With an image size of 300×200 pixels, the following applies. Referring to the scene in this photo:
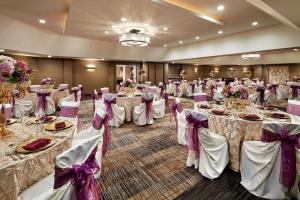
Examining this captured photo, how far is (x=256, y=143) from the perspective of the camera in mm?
2365

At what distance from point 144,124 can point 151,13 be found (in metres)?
3.49

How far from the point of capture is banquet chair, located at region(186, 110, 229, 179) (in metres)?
2.63

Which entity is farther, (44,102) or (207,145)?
(44,102)

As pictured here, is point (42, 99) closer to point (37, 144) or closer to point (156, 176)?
point (37, 144)

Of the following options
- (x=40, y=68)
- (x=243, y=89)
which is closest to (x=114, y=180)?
(x=243, y=89)

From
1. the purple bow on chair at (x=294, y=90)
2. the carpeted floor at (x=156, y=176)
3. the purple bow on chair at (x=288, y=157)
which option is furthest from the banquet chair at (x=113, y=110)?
the purple bow on chair at (x=294, y=90)

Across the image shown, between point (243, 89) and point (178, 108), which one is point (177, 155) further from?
point (243, 89)

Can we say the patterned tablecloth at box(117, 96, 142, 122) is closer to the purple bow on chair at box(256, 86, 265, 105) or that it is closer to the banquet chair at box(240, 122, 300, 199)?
the banquet chair at box(240, 122, 300, 199)

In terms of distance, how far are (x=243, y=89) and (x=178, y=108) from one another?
1310 millimetres

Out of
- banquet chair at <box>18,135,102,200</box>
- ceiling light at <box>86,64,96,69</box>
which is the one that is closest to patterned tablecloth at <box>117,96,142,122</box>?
banquet chair at <box>18,135,102,200</box>

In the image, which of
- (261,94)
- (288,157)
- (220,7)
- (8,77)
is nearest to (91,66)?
(220,7)

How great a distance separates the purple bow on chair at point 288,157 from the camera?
2.06 meters

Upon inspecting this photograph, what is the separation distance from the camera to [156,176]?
9.06 ft

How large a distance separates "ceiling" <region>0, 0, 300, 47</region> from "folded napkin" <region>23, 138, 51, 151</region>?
4095mm
